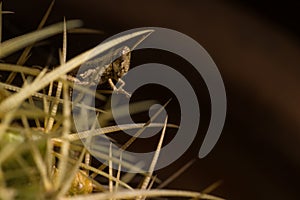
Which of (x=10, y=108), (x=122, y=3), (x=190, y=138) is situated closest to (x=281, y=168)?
(x=190, y=138)

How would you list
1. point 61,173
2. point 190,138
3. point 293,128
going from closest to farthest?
point 61,173 < point 190,138 < point 293,128

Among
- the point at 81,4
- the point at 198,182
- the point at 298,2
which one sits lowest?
the point at 198,182

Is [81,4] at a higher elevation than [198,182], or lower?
higher

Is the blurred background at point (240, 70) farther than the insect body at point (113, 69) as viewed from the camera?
Yes

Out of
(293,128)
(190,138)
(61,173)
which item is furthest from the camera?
(293,128)

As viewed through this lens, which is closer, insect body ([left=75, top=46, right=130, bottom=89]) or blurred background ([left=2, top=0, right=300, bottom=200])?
insect body ([left=75, top=46, right=130, bottom=89])

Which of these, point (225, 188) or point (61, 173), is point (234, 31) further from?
point (61, 173)

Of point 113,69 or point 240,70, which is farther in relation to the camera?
point 240,70

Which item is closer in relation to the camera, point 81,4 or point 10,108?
point 10,108
